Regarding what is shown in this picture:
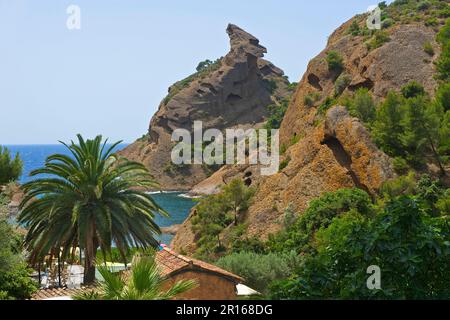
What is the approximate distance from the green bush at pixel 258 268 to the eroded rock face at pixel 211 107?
91.3 meters

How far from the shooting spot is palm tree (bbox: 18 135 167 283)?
19281 mm

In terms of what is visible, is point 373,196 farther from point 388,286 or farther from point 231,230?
point 388,286

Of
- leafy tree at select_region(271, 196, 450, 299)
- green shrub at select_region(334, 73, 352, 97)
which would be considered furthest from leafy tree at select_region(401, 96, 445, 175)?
leafy tree at select_region(271, 196, 450, 299)

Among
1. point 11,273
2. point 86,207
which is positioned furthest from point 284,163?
point 11,273

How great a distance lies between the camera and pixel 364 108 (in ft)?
137

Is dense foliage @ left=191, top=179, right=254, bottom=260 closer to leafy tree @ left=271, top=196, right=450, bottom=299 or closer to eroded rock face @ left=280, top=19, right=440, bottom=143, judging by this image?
eroded rock face @ left=280, top=19, right=440, bottom=143

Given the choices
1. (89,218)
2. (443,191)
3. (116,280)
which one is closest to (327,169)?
(443,191)

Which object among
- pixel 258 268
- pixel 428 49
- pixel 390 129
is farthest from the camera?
pixel 428 49

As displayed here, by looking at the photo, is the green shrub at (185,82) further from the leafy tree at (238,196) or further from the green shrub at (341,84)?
the leafy tree at (238,196)

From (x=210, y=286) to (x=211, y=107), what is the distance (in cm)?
10673

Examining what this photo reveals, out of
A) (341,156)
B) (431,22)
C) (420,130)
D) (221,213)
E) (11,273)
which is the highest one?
(431,22)

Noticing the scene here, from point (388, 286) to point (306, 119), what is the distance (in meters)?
47.9

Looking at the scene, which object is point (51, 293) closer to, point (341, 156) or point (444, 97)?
point (341, 156)

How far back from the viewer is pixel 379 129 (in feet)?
123
